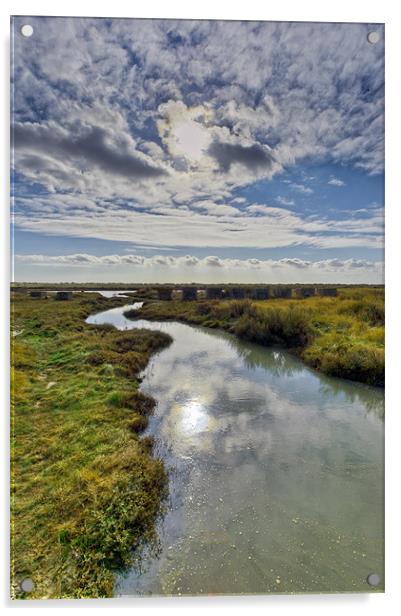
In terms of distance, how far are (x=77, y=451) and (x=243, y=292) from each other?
212 cm

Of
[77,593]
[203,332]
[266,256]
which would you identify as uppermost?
[266,256]

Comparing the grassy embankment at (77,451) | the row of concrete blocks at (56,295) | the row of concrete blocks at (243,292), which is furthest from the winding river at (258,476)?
the row of concrete blocks at (243,292)

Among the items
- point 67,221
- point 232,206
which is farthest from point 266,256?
point 67,221

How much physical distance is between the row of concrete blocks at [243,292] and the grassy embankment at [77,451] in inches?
23.7

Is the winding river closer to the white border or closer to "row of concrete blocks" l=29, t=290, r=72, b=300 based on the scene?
the white border

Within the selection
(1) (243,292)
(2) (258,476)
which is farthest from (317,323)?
(2) (258,476)

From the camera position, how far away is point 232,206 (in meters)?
2.93

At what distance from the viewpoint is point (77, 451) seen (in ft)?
8.88

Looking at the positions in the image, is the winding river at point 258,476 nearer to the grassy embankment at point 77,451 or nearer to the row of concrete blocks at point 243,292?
the grassy embankment at point 77,451

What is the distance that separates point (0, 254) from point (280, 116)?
271cm
